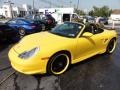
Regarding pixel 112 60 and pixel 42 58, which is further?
pixel 112 60

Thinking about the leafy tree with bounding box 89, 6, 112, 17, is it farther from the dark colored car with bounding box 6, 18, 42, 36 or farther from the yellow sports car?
the yellow sports car

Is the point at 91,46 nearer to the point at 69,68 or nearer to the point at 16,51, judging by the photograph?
the point at 69,68

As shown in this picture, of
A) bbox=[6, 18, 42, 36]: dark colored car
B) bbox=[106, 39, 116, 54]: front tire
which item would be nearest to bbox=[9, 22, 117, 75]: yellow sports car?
bbox=[106, 39, 116, 54]: front tire

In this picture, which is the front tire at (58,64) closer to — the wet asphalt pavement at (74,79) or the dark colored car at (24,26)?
the wet asphalt pavement at (74,79)

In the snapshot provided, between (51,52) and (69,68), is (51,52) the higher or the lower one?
the higher one

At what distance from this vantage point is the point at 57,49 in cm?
497

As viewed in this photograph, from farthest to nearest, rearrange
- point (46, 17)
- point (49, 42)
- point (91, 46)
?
point (46, 17)
point (91, 46)
point (49, 42)

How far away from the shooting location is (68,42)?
5.33 metres

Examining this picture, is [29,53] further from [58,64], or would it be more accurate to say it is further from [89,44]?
[89,44]

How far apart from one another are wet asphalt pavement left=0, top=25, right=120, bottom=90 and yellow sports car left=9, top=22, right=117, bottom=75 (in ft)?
0.81

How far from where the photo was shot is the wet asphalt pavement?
4.55 metres

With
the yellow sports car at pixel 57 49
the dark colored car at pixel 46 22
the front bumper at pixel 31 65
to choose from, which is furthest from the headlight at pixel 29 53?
the dark colored car at pixel 46 22

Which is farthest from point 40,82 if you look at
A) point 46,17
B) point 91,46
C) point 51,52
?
point 46,17

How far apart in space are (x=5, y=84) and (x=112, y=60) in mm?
3721
